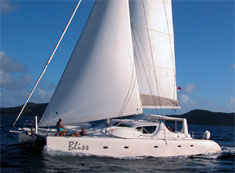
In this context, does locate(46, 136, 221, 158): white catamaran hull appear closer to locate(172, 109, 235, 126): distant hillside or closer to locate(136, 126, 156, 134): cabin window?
locate(136, 126, 156, 134): cabin window

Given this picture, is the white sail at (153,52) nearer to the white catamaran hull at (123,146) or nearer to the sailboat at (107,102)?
the sailboat at (107,102)

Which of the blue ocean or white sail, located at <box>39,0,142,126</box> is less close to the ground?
white sail, located at <box>39,0,142,126</box>

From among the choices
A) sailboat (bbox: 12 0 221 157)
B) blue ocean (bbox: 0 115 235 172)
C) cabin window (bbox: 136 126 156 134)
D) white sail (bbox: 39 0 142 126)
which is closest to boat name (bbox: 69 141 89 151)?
sailboat (bbox: 12 0 221 157)

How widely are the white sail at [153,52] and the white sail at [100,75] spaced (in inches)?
108

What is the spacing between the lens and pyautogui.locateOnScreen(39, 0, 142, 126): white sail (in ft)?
50.1

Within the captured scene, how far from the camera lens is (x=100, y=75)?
1580 centimetres

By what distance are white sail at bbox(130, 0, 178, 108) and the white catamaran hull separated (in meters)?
3.78

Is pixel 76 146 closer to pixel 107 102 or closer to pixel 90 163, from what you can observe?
pixel 90 163

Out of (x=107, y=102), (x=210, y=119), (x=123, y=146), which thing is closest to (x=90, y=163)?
(x=123, y=146)

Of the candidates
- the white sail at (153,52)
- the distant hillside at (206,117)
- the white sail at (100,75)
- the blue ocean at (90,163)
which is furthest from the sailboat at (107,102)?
the distant hillside at (206,117)

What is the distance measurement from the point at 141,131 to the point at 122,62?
4256 millimetres

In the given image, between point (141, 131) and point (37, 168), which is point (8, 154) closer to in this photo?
point (37, 168)

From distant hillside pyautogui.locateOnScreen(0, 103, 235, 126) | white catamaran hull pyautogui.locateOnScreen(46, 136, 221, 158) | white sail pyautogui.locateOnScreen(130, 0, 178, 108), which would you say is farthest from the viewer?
distant hillside pyautogui.locateOnScreen(0, 103, 235, 126)

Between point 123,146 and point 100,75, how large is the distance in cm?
423
